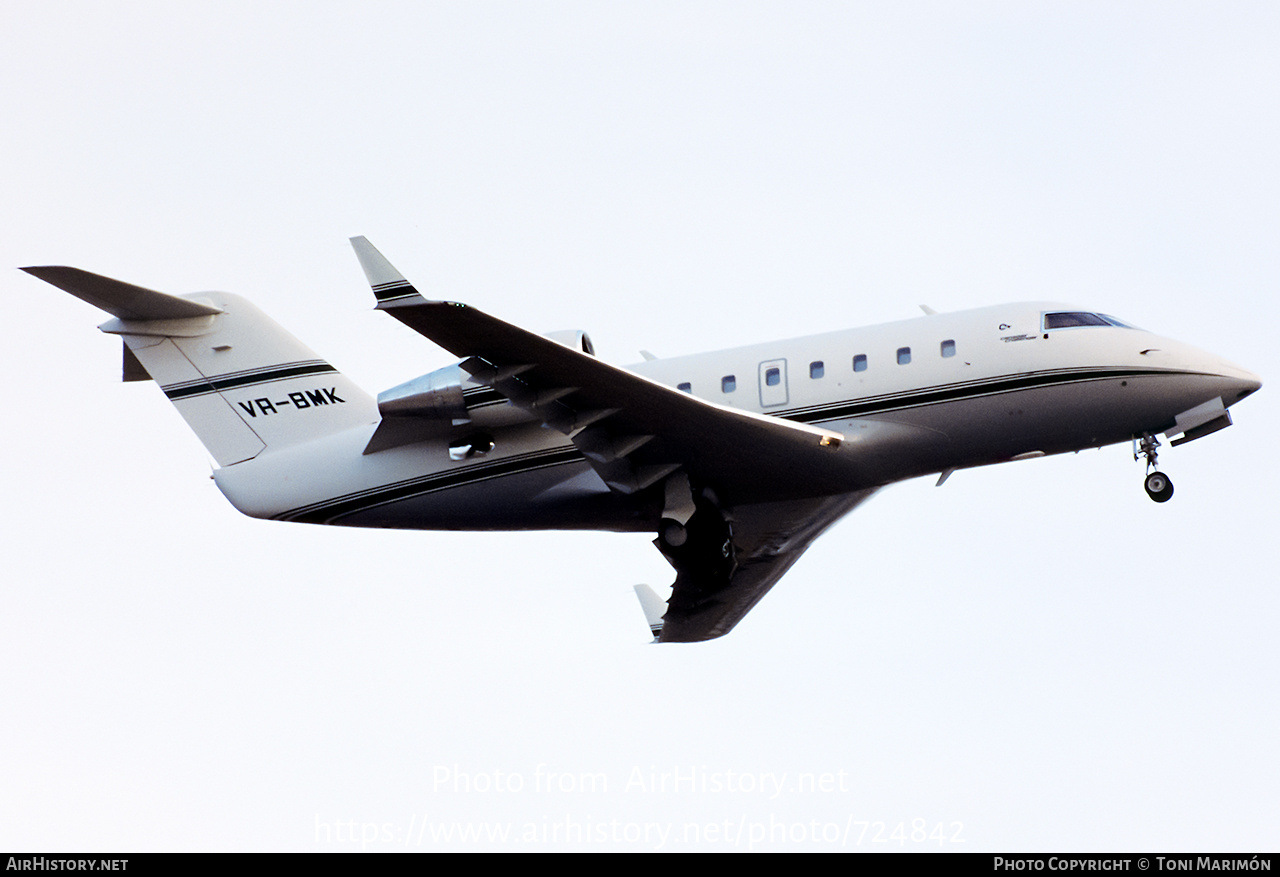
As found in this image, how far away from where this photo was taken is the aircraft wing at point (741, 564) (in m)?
19.7

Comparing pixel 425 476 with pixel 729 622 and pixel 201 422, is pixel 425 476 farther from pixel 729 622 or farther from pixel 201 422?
pixel 729 622

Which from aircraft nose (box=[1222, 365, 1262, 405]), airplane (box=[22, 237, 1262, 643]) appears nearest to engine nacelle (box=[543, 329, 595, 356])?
airplane (box=[22, 237, 1262, 643])

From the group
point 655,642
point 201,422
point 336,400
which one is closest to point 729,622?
point 655,642

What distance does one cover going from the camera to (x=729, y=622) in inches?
Result: 886

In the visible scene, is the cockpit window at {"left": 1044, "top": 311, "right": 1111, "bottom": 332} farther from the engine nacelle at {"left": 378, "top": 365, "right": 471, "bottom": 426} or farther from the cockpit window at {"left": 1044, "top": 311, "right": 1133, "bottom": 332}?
the engine nacelle at {"left": 378, "top": 365, "right": 471, "bottom": 426}

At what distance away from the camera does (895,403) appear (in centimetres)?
1808

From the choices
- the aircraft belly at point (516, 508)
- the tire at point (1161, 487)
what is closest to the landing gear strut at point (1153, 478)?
the tire at point (1161, 487)

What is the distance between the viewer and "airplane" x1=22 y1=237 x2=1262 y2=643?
58.2ft

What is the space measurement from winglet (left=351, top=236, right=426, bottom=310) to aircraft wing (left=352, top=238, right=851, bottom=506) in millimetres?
11

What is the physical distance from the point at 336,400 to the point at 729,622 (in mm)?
6662

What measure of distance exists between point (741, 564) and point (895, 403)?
4327mm

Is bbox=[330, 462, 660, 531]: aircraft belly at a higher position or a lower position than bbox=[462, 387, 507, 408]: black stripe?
lower

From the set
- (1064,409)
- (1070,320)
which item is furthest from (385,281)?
(1070,320)
